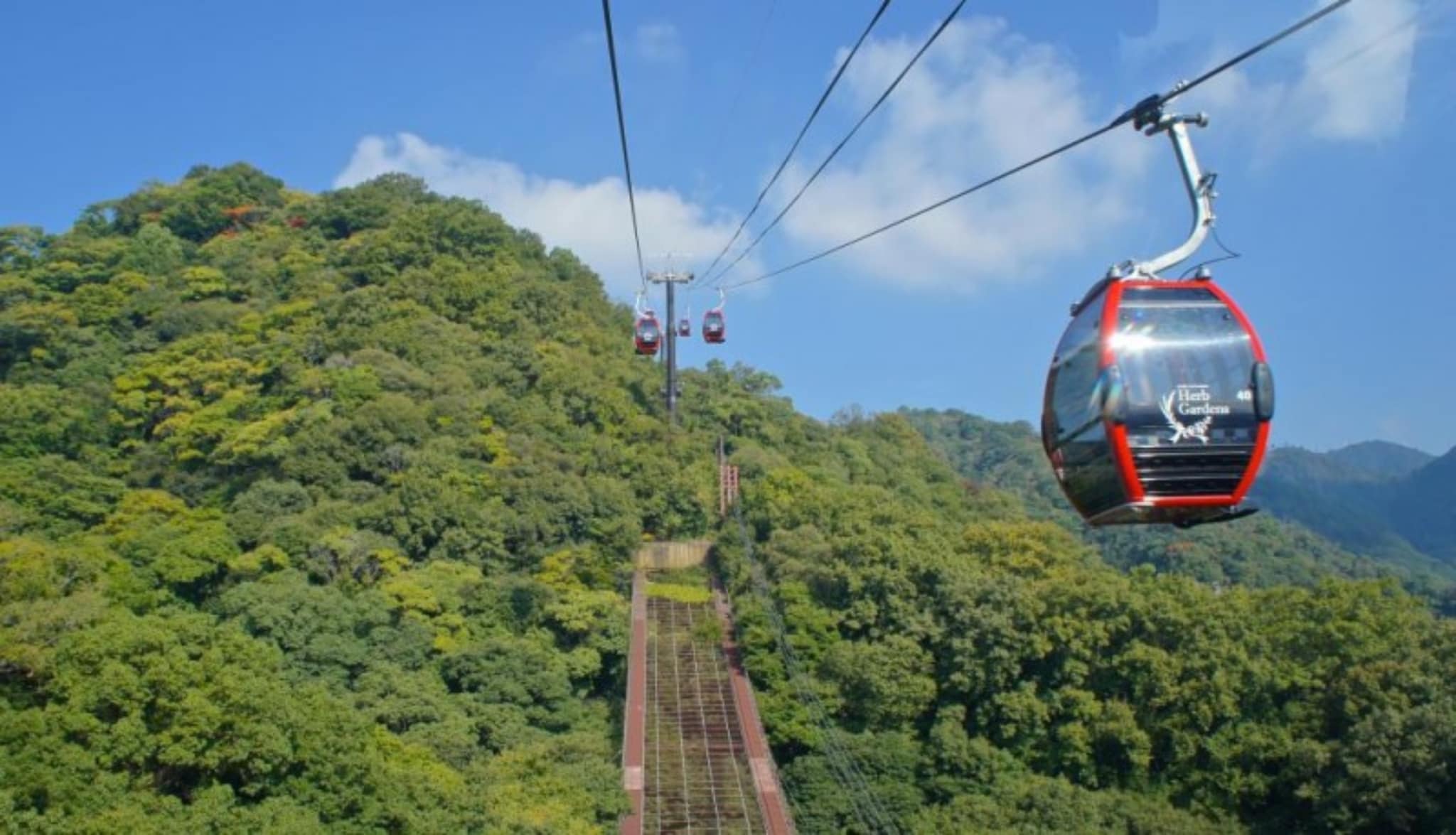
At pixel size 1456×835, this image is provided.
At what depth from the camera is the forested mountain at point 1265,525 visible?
51375 millimetres

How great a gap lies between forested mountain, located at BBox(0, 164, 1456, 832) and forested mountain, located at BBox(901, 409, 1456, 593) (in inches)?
565

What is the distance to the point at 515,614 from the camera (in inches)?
1025

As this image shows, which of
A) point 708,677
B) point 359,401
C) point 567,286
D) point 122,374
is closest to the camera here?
point 708,677

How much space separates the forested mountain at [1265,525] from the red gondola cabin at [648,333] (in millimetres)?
18788

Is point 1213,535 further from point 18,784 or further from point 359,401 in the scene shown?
point 18,784

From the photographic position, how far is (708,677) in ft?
80.0

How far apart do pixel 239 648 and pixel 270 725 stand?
1.81 metres

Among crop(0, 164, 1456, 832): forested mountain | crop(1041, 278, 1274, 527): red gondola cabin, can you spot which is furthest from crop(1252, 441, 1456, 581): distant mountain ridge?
crop(1041, 278, 1274, 527): red gondola cabin

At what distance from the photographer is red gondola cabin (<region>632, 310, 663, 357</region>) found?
26438 millimetres

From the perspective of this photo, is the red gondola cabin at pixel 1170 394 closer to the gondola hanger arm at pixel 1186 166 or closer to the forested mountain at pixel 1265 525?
the gondola hanger arm at pixel 1186 166

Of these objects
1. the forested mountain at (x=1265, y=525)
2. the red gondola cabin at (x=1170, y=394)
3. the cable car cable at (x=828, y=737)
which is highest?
the forested mountain at (x=1265, y=525)

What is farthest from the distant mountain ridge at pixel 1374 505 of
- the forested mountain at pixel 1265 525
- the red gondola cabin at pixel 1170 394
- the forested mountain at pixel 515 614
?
the red gondola cabin at pixel 1170 394

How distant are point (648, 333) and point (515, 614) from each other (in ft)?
21.5

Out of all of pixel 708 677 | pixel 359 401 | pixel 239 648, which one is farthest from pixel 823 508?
pixel 239 648
